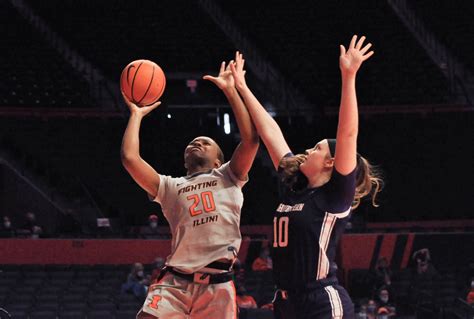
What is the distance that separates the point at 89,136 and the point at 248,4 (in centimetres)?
685

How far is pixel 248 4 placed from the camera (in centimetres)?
2486

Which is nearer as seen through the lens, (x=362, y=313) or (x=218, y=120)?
(x=362, y=313)

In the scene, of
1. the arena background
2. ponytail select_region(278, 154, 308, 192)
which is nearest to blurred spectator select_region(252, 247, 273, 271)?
the arena background

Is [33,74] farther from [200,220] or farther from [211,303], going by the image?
[211,303]

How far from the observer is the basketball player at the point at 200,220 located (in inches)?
187

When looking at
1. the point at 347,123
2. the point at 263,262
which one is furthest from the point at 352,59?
the point at 263,262

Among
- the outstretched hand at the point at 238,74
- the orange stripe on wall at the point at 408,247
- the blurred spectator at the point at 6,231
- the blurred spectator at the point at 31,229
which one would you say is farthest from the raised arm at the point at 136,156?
the orange stripe on wall at the point at 408,247

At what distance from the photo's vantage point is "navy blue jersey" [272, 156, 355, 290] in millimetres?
4020

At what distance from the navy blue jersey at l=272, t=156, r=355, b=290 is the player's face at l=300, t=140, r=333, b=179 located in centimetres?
9

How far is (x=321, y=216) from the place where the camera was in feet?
13.4

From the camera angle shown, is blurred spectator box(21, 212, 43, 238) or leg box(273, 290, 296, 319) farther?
blurred spectator box(21, 212, 43, 238)

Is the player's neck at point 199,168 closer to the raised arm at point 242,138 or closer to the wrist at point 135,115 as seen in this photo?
the raised arm at point 242,138

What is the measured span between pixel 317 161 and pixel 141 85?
1.41m

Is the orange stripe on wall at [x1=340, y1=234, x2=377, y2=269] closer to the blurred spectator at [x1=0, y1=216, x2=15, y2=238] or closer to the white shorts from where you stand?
the blurred spectator at [x1=0, y1=216, x2=15, y2=238]
